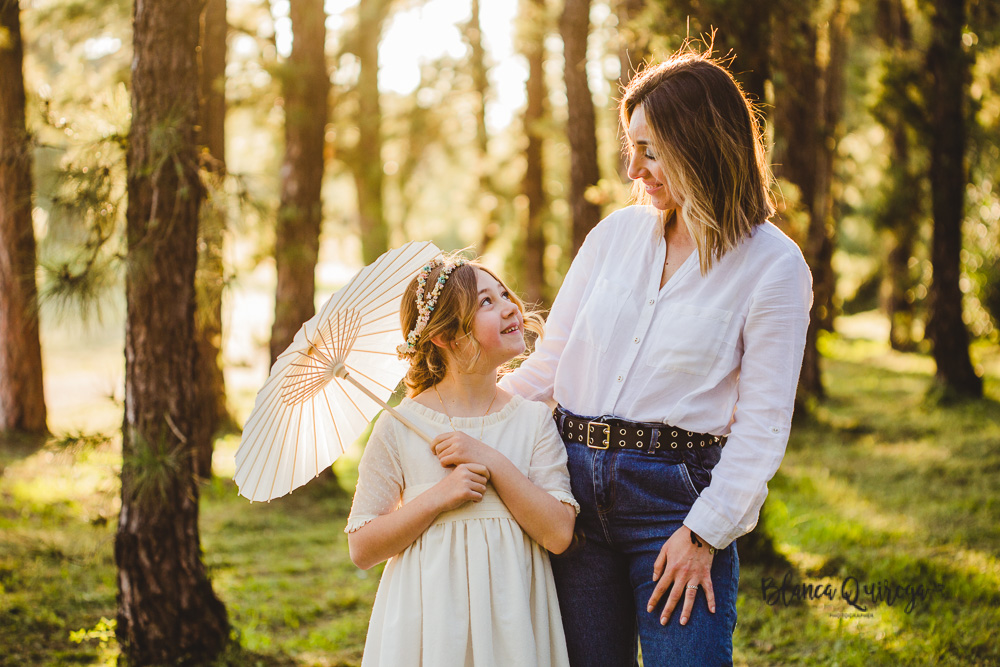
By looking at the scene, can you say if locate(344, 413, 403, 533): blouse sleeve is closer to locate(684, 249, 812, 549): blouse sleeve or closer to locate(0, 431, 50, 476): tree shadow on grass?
locate(684, 249, 812, 549): blouse sleeve

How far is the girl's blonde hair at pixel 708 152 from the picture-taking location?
7.24 feet

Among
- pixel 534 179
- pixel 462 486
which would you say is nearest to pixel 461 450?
pixel 462 486

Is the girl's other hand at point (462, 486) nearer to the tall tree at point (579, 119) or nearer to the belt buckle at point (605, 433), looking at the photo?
the belt buckle at point (605, 433)

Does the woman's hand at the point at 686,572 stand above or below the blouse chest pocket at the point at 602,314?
below

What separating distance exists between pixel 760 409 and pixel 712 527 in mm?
319

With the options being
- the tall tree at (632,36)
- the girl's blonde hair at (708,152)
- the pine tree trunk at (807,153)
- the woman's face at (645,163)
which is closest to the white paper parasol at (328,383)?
the woman's face at (645,163)

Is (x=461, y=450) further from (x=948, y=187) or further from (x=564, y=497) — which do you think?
(x=948, y=187)

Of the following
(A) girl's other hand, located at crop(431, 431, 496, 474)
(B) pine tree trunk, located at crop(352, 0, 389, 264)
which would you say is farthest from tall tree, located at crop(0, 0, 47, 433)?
(B) pine tree trunk, located at crop(352, 0, 389, 264)

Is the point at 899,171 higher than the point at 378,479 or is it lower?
higher

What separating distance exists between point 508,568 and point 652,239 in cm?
101

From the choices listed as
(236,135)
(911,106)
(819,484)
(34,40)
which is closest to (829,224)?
(911,106)

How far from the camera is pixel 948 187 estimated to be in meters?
10.3

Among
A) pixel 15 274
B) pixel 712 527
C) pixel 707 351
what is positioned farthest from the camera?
pixel 15 274

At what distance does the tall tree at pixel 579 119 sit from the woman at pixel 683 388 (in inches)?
253
